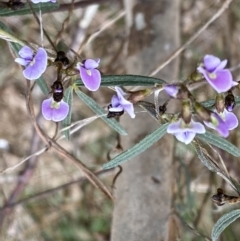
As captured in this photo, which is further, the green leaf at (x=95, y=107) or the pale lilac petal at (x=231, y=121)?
the green leaf at (x=95, y=107)

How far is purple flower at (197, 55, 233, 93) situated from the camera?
16.1 inches

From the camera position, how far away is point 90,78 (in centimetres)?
49

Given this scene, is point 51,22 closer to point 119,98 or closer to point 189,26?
point 189,26

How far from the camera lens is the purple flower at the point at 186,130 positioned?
1.47 feet

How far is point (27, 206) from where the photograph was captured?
1467 millimetres

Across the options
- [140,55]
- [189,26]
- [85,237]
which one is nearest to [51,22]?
[189,26]

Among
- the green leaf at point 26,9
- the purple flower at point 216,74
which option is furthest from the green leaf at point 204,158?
the green leaf at point 26,9

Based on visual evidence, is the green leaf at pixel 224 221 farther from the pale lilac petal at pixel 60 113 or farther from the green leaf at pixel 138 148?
the pale lilac petal at pixel 60 113

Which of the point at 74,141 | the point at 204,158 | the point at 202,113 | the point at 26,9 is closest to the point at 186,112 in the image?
the point at 202,113

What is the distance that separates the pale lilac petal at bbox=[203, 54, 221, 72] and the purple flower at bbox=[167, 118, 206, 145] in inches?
2.3

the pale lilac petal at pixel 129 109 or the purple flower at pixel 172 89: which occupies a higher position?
the pale lilac petal at pixel 129 109

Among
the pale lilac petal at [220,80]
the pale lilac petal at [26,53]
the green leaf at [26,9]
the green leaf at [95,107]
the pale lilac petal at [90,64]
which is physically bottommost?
the pale lilac petal at [220,80]

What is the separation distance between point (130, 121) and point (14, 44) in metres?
0.29

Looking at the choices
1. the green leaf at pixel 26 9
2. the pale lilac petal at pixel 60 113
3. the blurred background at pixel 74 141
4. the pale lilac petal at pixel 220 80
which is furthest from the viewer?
the blurred background at pixel 74 141
